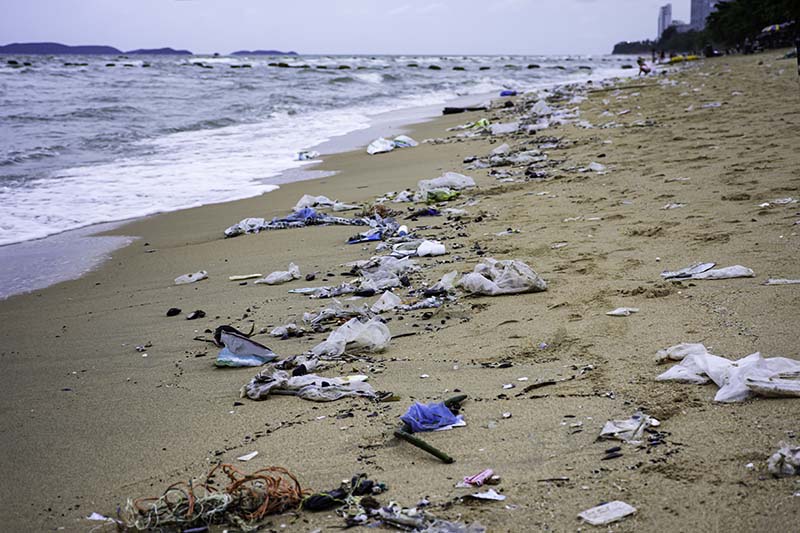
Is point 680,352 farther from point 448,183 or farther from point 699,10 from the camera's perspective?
point 699,10

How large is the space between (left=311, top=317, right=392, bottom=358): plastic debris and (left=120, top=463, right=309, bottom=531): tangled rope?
4.19 ft

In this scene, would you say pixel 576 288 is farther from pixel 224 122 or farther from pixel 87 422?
pixel 224 122

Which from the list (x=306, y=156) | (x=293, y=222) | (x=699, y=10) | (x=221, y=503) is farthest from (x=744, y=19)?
(x=699, y=10)

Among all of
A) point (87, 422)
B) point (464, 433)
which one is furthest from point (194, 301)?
point (464, 433)

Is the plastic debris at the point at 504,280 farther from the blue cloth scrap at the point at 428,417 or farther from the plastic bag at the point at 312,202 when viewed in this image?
the plastic bag at the point at 312,202

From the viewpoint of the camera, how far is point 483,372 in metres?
3.29

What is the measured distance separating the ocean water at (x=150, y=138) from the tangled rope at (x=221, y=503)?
5873 millimetres

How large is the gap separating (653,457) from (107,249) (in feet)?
19.7

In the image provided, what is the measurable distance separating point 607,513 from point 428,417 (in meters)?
0.91

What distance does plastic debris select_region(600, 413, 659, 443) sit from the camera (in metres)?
2.46

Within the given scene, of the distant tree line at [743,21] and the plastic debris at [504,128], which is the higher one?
the distant tree line at [743,21]

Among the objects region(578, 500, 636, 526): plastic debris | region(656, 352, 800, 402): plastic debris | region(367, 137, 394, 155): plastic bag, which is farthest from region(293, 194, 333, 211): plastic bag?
region(578, 500, 636, 526): plastic debris

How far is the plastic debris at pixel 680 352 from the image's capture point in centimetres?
304

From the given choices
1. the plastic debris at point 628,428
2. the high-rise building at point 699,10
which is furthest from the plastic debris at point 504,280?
the high-rise building at point 699,10
